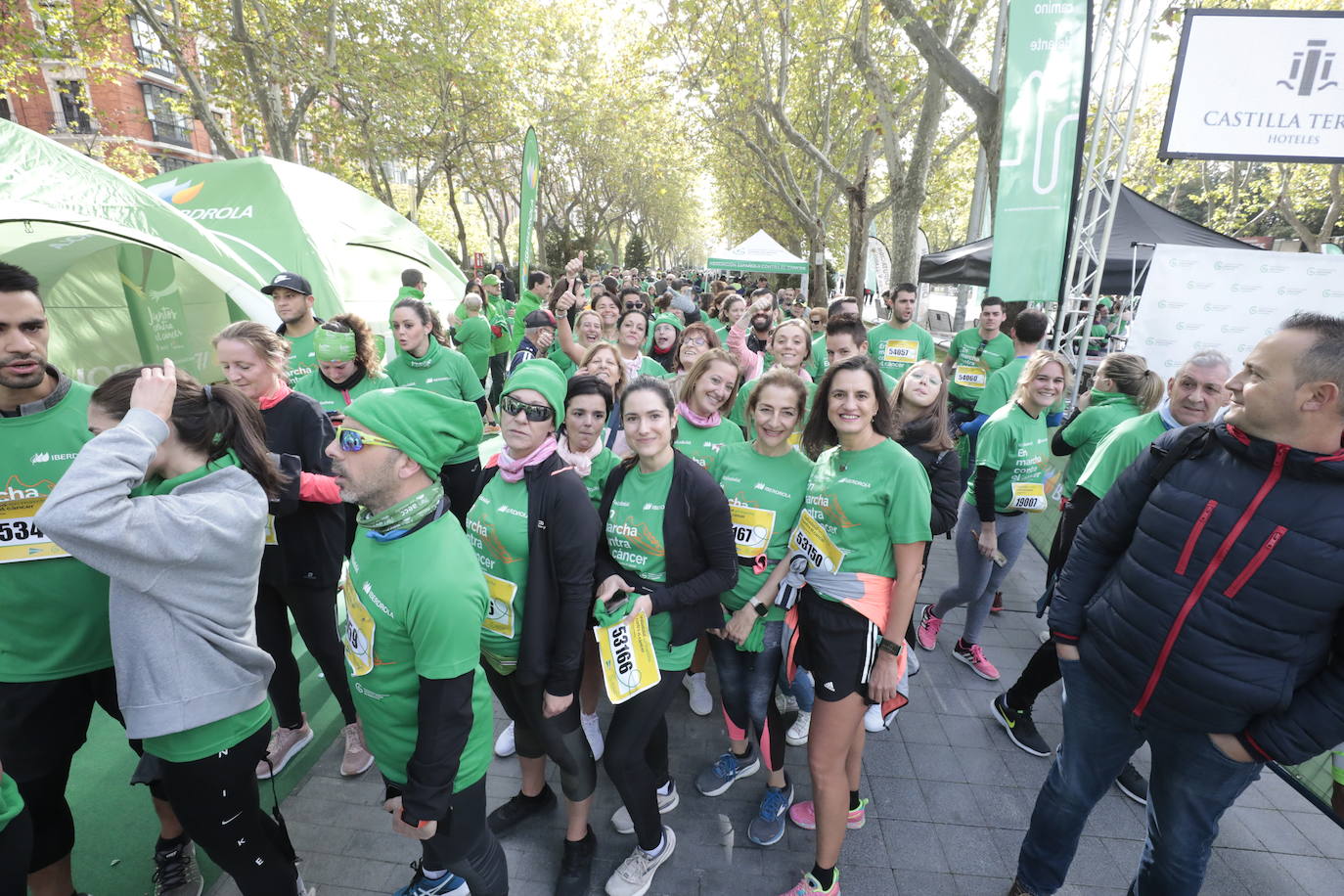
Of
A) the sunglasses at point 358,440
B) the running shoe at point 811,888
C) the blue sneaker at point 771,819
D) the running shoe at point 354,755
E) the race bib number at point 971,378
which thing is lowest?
the blue sneaker at point 771,819

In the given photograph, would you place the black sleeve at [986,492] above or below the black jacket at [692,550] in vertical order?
below

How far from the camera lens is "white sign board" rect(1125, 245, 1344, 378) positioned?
18.0 ft

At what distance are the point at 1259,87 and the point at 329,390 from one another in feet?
26.3

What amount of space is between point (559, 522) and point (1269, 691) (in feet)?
6.88

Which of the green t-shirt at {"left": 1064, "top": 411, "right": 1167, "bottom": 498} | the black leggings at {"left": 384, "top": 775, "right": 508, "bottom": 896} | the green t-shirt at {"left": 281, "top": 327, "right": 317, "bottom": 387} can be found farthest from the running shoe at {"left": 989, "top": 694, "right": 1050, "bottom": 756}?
the green t-shirt at {"left": 281, "top": 327, "right": 317, "bottom": 387}

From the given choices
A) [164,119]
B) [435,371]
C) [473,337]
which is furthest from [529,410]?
[164,119]

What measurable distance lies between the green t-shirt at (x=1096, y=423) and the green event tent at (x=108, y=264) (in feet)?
20.9

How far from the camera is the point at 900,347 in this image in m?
6.27

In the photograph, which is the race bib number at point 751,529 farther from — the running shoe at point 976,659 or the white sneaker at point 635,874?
the running shoe at point 976,659

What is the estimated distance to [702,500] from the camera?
236 centimetres

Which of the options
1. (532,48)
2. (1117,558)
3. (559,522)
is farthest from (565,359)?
(532,48)

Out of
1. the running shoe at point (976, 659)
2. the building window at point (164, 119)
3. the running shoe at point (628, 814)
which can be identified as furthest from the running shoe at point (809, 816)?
the building window at point (164, 119)

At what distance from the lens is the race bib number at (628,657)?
2.24 meters

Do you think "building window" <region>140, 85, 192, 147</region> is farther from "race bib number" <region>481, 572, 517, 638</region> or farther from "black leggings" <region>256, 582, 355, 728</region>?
"race bib number" <region>481, 572, 517, 638</region>
